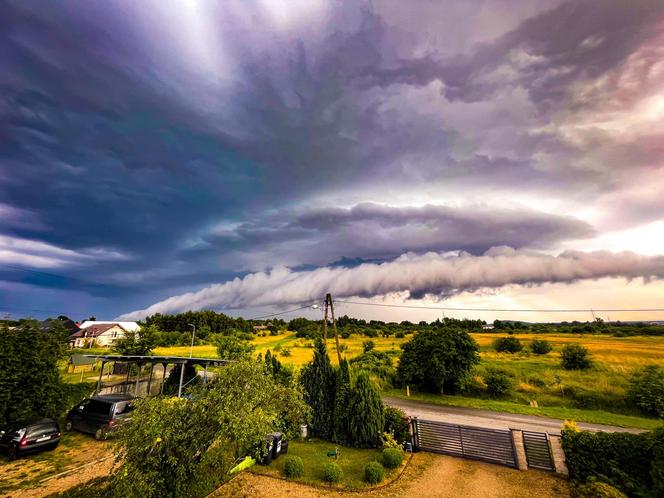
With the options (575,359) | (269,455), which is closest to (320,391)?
(269,455)

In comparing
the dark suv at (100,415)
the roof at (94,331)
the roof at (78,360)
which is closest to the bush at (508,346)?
the dark suv at (100,415)

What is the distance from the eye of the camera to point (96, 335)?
95000 mm

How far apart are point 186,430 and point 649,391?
38.5m

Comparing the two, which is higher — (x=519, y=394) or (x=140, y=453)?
(x=140, y=453)

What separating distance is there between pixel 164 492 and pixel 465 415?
26.4 meters

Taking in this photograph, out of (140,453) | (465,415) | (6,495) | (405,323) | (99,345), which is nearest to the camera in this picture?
(140,453)

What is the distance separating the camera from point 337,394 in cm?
2006

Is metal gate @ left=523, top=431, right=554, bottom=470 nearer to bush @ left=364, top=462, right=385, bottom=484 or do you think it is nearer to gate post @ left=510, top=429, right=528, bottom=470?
gate post @ left=510, top=429, right=528, bottom=470

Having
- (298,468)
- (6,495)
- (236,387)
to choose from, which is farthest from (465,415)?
(6,495)

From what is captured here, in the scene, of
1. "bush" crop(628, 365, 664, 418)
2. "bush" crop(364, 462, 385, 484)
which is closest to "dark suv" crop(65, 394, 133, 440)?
"bush" crop(364, 462, 385, 484)

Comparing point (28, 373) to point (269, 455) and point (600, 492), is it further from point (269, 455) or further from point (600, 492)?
point (600, 492)

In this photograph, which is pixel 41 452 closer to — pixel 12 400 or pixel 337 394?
pixel 12 400

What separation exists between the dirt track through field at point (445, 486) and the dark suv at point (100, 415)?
9231mm

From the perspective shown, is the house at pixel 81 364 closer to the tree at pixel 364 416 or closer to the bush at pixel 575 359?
the tree at pixel 364 416
